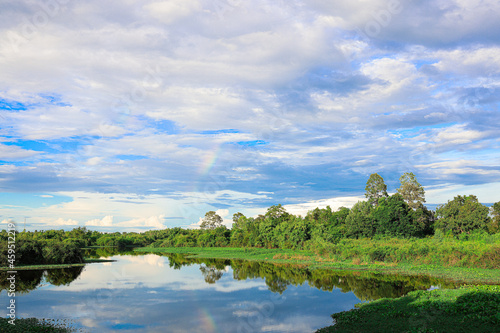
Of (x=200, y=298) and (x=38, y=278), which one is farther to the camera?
(x=38, y=278)

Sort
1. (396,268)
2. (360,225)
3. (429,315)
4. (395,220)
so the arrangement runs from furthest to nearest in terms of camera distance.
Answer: (360,225)
(395,220)
(396,268)
(429,315)

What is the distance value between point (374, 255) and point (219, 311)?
28.5 meters

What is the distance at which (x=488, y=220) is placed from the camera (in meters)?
54.4

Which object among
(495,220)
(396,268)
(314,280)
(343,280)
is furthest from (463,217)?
(314,280)

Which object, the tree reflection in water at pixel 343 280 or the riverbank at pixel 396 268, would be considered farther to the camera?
the riverbank at pixel 396 268

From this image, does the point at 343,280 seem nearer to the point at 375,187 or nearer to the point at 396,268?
the point at 396,268

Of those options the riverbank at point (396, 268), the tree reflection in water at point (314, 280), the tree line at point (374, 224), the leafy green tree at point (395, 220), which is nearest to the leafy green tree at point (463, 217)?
the tree line at point (374, 224)

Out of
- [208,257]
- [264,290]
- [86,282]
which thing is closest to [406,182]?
[208,257]

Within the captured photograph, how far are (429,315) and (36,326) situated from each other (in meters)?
19.4

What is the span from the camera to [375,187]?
75125 mm

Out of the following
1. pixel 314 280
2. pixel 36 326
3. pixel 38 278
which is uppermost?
pixel 36 326

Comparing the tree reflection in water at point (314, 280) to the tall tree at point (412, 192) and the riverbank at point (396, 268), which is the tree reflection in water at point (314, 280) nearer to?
the riverbank at point (396, 268)

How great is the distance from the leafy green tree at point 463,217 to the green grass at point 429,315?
137ft

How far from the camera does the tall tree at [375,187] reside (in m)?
74.6
